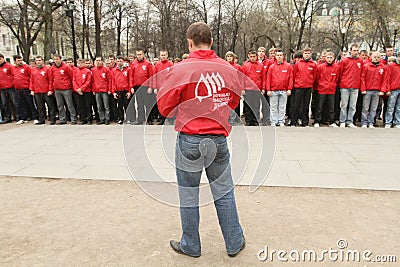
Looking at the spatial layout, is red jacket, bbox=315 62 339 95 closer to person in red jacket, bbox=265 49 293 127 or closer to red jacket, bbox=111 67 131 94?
person in red jacket, bbox=265 49 293 127

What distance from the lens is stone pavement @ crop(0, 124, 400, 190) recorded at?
523cm

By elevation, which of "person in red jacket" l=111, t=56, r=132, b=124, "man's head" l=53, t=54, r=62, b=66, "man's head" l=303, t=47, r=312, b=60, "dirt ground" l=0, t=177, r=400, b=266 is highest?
"man's head" l=303, t=47, r=312, b=60

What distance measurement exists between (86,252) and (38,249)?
52cm

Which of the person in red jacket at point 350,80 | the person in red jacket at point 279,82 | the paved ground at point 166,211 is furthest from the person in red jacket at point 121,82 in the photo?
the person in red jacket at point 350,80

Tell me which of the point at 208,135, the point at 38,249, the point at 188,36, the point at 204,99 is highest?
the point at 188,36

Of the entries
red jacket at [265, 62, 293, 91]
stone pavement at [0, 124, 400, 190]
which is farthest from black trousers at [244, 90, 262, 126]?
red jacket at [265, 62, 293, 91]

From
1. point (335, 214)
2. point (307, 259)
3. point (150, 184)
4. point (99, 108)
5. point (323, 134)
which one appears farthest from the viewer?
point (99, 108)

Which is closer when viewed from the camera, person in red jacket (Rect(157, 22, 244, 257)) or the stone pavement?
person in red jacket (Rect(157, 22, 244, 257))

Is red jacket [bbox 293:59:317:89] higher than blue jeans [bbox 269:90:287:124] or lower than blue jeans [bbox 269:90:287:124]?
higher

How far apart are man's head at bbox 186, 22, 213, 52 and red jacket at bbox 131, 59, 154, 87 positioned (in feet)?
23.4

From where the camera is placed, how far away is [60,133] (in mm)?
8906

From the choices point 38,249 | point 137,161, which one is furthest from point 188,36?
point 137,161

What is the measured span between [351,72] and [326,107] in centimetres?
123

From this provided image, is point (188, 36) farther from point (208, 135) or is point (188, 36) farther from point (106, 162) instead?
point (106, 162)
